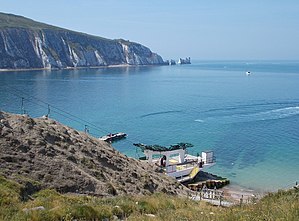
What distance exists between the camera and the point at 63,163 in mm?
16484

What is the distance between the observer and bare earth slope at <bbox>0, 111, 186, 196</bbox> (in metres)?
14.9

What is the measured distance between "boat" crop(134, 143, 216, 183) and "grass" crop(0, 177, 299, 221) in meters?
22.4

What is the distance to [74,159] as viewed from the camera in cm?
1795

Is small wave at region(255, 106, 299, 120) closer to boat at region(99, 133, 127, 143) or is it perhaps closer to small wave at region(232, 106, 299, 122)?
small wave at region(232, 106, 299, 122)

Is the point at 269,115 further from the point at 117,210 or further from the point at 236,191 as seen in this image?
the point at 117,210

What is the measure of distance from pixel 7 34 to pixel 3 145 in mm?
191205

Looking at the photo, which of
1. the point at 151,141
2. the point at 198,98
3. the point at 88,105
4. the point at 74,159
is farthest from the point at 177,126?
the point at 74,159

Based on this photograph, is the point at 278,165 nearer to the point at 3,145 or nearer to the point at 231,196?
the point at 231,196

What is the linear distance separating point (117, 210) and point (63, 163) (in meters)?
6.76

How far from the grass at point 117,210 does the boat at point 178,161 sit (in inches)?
881

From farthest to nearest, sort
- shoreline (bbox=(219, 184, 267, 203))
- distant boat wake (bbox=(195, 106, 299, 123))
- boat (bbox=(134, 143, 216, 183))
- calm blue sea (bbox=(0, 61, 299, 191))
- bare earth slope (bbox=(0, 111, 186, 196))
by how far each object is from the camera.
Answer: distant boat wake (bbox=(195, 106, 299, 123)), calm blue sea (bbox=(0, 61, 299, 191)), boat (bbox=(134, 143, 216, 183)), shoreline (bbox=(219, 184, 267, 203)), bare earth slope (bbox=(0, 111, 186, 196))

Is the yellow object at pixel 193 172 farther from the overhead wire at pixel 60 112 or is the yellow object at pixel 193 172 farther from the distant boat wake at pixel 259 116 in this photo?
the distant boat wake at pixel 259 116

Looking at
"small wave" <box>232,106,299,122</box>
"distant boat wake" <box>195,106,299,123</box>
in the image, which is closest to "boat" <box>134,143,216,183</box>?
"distant boat wake" <box>195,106,299,123</box>

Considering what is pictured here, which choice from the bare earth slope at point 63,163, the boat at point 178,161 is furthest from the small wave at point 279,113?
the bare earth slope at point 63,163
